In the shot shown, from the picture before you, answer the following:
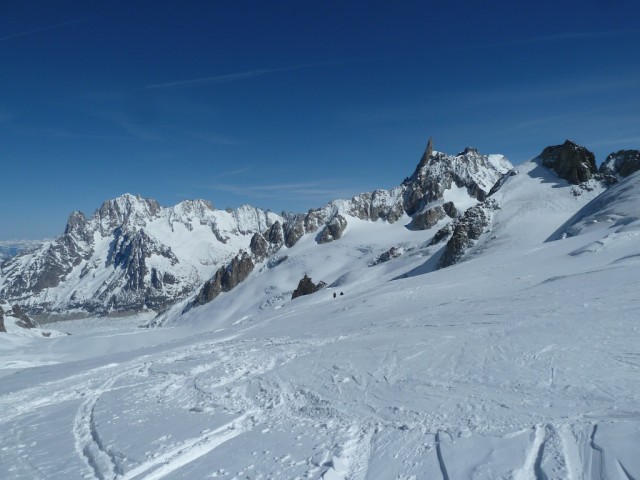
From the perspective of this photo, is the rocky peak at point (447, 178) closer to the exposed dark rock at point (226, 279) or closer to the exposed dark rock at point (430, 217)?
the exposed dark rock at point (430, 217)

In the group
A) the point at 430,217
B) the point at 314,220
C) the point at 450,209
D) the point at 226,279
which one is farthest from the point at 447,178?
the point at 226,279

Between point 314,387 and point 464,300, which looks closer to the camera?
point 314,387

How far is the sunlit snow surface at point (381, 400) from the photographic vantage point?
6.03 meters

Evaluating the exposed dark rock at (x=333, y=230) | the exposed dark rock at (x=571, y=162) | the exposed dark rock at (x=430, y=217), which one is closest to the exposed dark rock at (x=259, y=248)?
the exposed dark rock at (x=333, y=230)

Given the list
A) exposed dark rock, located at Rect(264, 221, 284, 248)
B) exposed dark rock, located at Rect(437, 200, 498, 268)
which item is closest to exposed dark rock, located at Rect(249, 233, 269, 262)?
exposed dark rock, located at Rect(264, 221, 284, 248)

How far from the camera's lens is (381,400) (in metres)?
8.55

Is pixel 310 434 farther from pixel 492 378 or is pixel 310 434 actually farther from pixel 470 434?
pixel 492 378

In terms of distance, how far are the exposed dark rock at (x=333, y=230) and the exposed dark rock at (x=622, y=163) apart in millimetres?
74099

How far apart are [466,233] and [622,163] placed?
3705 cm

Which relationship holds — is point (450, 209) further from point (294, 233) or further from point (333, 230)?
point (294, 233)

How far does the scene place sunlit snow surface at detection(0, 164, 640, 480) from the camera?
237 inches

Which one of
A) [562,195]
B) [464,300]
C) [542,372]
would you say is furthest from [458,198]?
[542,372]

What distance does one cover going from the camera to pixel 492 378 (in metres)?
8.59

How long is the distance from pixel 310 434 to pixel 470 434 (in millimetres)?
2815
